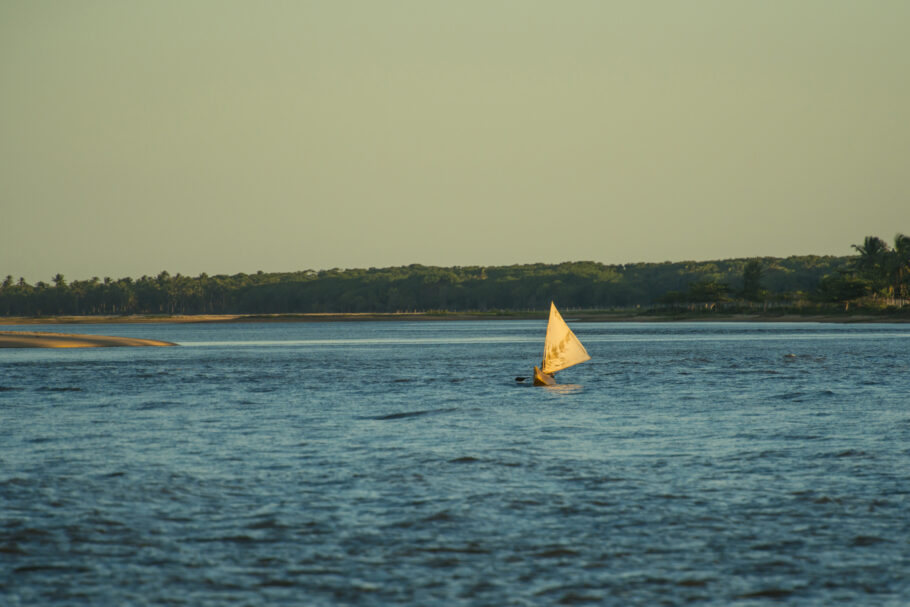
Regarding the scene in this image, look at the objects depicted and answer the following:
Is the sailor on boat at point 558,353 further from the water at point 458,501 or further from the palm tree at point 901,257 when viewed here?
the palm tree at point 901,257

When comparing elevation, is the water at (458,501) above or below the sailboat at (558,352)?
below

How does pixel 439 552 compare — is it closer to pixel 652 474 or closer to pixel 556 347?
pixel 652 474

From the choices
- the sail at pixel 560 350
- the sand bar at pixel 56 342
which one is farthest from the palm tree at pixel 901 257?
the sail at pixel 560 350

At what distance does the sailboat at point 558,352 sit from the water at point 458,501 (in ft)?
32.8

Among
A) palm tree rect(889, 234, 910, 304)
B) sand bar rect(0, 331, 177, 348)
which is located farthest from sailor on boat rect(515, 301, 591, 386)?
palm tree rect(889, 234, 910, 304)

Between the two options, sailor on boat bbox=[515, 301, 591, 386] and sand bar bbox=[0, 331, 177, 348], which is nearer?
sailor on boat bbox=[515, 301, 591, 386]

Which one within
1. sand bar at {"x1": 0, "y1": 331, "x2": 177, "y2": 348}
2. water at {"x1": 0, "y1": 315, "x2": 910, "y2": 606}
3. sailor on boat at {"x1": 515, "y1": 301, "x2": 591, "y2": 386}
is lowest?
water at {"x1": 0, "y1": 315, "x2": 910, "y2": 606}

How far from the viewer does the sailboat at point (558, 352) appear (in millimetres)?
55094

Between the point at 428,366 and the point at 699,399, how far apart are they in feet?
114

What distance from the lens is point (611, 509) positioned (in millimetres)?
19375

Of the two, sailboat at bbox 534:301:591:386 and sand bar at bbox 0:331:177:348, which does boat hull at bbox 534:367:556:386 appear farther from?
sand bar at bbox 0:331:177:348

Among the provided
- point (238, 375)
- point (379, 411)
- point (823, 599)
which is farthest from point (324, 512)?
point (238, 375)

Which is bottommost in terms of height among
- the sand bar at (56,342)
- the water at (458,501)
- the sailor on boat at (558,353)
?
the water at (458,501)

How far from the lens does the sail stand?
5541cm
